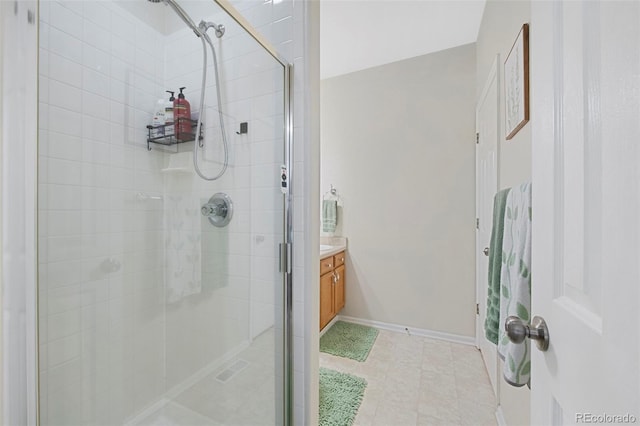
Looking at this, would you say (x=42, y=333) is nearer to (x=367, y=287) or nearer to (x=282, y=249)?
(x=282, y=249)

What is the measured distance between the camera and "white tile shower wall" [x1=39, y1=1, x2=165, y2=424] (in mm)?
959

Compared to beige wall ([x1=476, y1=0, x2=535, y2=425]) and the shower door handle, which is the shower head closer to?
the shower door handle

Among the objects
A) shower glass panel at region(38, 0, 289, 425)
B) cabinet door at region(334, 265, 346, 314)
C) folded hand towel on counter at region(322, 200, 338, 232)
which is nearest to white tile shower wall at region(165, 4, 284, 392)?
shower glass panel at region(38, 0, 289, 425)

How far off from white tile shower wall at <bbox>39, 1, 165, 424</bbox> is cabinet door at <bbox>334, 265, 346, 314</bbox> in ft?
5.51

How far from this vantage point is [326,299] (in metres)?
2.57

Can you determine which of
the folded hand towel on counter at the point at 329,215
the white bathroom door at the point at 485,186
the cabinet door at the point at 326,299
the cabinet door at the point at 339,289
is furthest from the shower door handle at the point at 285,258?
the folded hand towel on counter at the point at 329,215

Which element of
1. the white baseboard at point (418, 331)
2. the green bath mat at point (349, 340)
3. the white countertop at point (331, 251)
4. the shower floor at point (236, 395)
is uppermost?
the white countertop at point (331, 251)

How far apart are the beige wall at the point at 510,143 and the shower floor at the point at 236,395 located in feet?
3.65

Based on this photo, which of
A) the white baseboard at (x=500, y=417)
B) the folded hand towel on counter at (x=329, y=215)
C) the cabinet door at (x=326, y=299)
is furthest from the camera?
the folded hand towel on counter at (x=329, y=215)

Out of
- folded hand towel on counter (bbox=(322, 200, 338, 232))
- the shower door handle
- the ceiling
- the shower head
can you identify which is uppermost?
the ceiling

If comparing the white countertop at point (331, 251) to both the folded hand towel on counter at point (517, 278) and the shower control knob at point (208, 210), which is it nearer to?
the shower control knob at point (208, 210)

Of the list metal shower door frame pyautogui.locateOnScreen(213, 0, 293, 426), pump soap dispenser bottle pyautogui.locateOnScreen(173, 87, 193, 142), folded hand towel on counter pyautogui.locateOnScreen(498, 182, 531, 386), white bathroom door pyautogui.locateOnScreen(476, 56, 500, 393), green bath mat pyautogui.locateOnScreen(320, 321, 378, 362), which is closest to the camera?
folded hand towel on counter pyautogui.locateOnScreen(498, 182, 531, 386)

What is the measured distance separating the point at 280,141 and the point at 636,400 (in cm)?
123

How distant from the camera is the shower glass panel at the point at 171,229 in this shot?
46.2 inches
